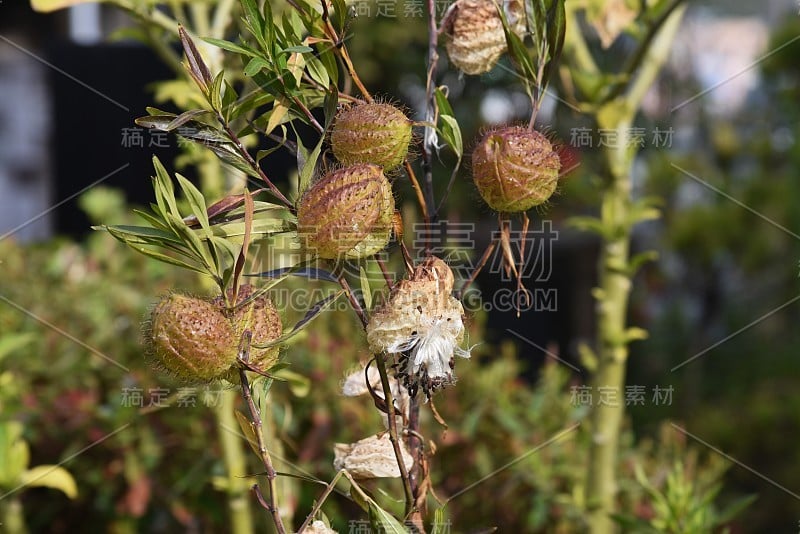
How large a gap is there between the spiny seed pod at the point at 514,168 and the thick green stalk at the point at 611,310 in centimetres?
50

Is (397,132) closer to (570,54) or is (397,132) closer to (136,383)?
(570,54)

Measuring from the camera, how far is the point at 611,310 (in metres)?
0.98

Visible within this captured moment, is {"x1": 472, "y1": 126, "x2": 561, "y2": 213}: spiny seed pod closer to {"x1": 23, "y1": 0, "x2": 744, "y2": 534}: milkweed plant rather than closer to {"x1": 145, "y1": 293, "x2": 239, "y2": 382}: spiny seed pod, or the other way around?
{"x1": 23, "y1": 0, "x2": 744, "y2": 534}: milkweed plant

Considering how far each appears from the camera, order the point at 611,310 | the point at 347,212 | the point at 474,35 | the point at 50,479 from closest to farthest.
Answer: the point at 347,212, the point at 474,35, the point at 50,479, the point at 611,310

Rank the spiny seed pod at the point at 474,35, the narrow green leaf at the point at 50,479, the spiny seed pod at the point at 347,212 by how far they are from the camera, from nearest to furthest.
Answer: the spiny seed pod at the point at 347,212
the spiny seed pod at the point at 474,35
the narrow green leaf at the point at 50,479

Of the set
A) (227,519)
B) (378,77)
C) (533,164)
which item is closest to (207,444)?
(227,519)

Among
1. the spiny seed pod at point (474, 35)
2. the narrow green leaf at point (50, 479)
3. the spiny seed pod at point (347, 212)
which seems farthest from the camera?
the narrow green leaf at point (50, 479)

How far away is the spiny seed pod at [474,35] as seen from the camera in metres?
0.56

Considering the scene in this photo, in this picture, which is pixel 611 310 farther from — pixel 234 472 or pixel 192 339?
pixel 192 339

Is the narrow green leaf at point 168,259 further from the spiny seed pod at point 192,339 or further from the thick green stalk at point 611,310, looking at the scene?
the thick green stalk at point 611,310

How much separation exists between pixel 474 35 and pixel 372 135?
0.15 meters

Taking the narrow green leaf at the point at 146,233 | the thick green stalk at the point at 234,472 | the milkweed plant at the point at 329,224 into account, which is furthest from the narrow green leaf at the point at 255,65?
the thick green stalk at the point at 234,472

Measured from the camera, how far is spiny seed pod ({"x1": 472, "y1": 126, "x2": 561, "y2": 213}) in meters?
0.48

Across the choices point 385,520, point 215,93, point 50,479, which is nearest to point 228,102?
point 215,93
